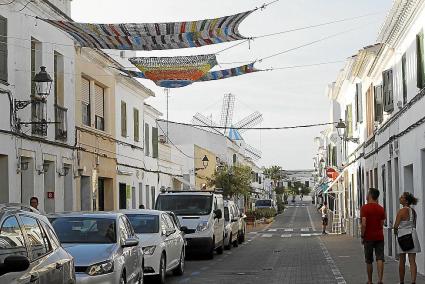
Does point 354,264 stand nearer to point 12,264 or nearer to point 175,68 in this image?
point 175,68

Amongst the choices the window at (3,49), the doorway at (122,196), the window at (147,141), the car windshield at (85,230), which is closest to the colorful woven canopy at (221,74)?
the window at (3,49)

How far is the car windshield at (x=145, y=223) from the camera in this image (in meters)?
17.1

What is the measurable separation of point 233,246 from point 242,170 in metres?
29.4

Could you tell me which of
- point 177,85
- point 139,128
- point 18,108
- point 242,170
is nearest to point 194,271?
point 177,85

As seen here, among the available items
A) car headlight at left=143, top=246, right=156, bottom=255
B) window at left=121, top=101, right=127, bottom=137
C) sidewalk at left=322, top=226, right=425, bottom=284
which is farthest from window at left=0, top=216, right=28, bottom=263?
window at left=121, top=101, right=127, bottom=137

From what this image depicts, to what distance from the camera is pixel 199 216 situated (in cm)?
2481

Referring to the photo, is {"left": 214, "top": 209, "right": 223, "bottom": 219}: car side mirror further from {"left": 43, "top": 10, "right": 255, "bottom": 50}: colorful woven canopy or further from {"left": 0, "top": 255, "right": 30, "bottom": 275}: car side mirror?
{"left": 0, "top": 255, "right": 30, "bottom": 275}: car side mirror

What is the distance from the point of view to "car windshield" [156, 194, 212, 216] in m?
25.3

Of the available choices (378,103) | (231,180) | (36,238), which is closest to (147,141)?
(378,103)

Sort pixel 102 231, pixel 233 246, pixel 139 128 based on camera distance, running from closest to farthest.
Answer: pixel 102 231
pixel 233 246
pixel 139 128

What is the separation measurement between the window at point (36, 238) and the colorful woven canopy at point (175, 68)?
38.5ft

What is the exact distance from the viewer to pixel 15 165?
69.4ft

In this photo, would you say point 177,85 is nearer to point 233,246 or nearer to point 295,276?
point 295,276

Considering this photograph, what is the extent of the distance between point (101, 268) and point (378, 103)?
17.0 metres
